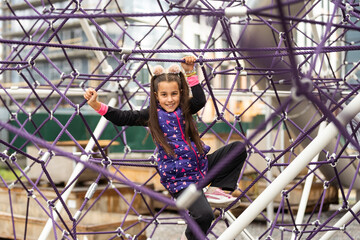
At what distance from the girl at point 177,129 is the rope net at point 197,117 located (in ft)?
0.15

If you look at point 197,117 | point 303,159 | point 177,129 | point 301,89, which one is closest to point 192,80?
point 177,129

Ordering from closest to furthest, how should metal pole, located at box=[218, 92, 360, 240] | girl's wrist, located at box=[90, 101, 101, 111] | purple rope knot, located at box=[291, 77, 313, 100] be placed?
purple rope knot, located at box=[291, 77, 313, 100] → metal pole, located at box=[218, 92, 360, 240] → girl's wrist, located at box=[90, 101, 101, 111]

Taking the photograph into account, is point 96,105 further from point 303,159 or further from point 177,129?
point 303,159

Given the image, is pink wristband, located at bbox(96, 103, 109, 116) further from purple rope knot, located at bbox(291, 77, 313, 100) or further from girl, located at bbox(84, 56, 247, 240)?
purple rope knot, located at bbox(291, 77, 313, 100)

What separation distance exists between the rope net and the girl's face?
0.22 feet

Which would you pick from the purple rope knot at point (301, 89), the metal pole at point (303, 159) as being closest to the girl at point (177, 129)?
the metal pole at point (303, 159)

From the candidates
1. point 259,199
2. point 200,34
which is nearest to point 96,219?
point 200,34

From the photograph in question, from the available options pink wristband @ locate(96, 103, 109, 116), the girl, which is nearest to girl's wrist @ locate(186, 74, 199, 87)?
the girl

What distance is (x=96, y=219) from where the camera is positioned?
256cm

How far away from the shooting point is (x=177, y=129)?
130 cm

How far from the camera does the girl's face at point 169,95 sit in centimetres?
127

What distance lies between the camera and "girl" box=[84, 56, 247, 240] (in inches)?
50.1

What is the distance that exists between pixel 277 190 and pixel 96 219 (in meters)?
1.66

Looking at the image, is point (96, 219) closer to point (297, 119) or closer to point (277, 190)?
point (297, 119)
